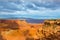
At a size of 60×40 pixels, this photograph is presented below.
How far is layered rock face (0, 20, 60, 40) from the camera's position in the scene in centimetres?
226

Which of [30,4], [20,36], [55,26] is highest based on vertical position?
[30,4]

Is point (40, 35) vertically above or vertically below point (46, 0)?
below

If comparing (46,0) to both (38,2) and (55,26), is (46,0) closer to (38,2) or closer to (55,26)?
(38,2)

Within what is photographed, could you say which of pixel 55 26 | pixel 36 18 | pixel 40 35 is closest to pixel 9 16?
pixel 36 18

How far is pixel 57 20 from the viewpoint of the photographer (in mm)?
2305

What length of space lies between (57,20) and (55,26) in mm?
104

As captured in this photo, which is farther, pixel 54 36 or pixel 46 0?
pixel 46 0

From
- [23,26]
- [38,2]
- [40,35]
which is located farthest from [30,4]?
[40,35]

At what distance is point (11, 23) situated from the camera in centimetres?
233

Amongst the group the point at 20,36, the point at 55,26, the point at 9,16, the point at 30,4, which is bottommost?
the point at 20,36

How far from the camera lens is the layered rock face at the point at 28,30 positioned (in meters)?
2.26

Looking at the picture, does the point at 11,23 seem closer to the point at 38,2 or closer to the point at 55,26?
the point at 38,2

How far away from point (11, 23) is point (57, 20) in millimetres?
747

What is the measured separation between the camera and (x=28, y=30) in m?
2.31
